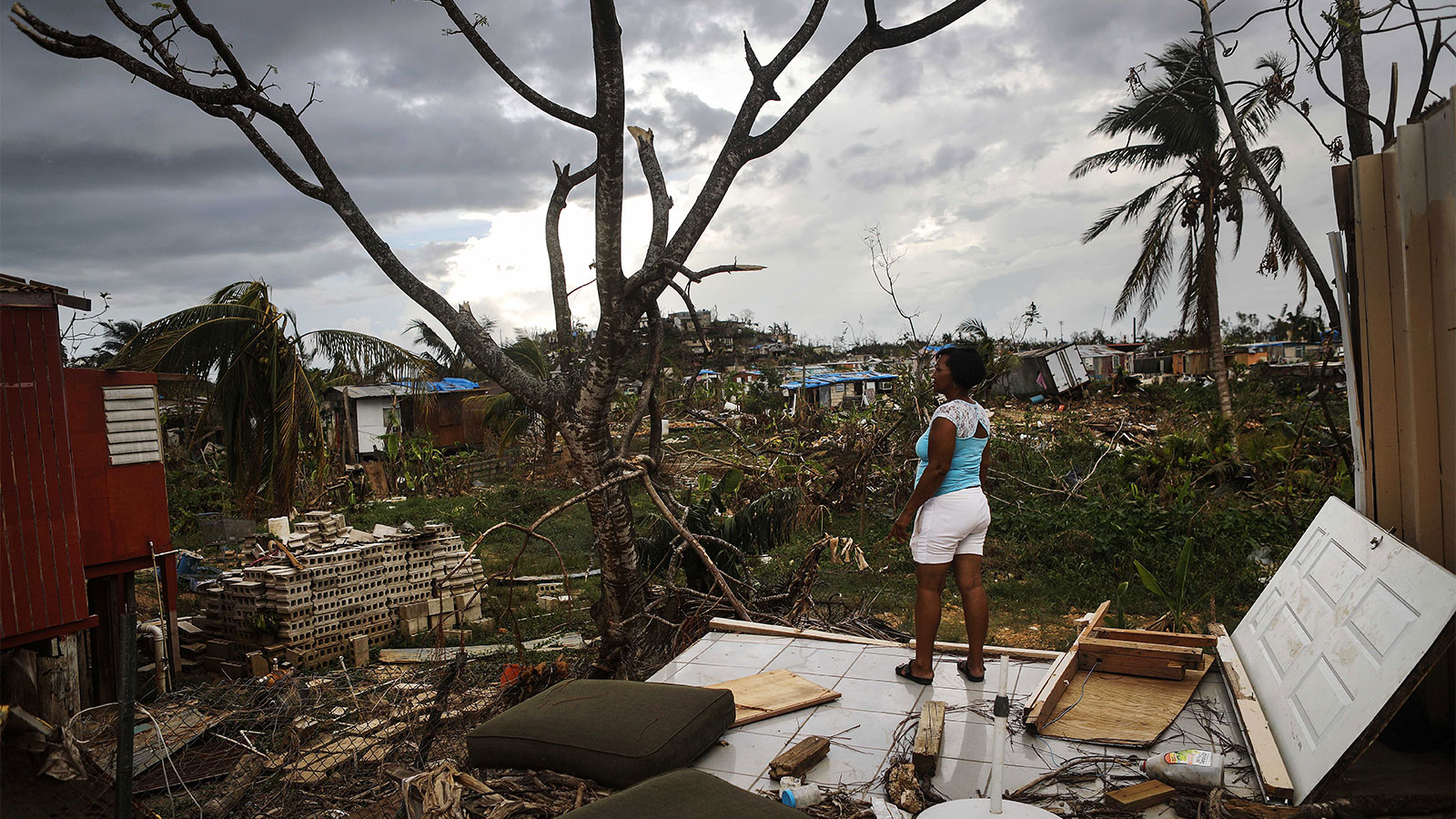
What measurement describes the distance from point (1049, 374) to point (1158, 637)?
22.2m

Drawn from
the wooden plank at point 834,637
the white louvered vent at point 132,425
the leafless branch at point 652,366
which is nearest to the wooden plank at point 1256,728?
the wooden plank at point 834,637

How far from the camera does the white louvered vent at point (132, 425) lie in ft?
24.5

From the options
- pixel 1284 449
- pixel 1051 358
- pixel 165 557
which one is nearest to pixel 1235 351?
pixel 1051 358

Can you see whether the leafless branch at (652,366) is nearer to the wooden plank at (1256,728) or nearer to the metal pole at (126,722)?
the metal pole at (126,722)

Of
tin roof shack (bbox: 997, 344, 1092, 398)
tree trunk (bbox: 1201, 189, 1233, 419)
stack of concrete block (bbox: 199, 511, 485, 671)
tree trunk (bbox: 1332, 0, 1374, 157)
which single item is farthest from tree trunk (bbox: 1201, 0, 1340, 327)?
tin roof shack (bbox: 997, 344, 1092, 398)

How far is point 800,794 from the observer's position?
3.41 metres

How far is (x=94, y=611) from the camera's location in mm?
7312

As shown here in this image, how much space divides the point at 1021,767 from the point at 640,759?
1641 millimetres

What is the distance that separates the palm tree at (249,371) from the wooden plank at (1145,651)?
9936mm

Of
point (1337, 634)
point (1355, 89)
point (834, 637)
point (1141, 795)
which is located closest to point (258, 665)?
point (834, 637)

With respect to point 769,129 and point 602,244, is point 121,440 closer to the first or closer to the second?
point 602,244

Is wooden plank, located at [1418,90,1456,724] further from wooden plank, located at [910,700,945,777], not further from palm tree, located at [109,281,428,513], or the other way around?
palm tree, located at [109,281,428,513]

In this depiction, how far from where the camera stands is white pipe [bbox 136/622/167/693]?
24.8 ft

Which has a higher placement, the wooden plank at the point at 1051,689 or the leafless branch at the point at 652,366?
the leafless branch at the point at 652,366
